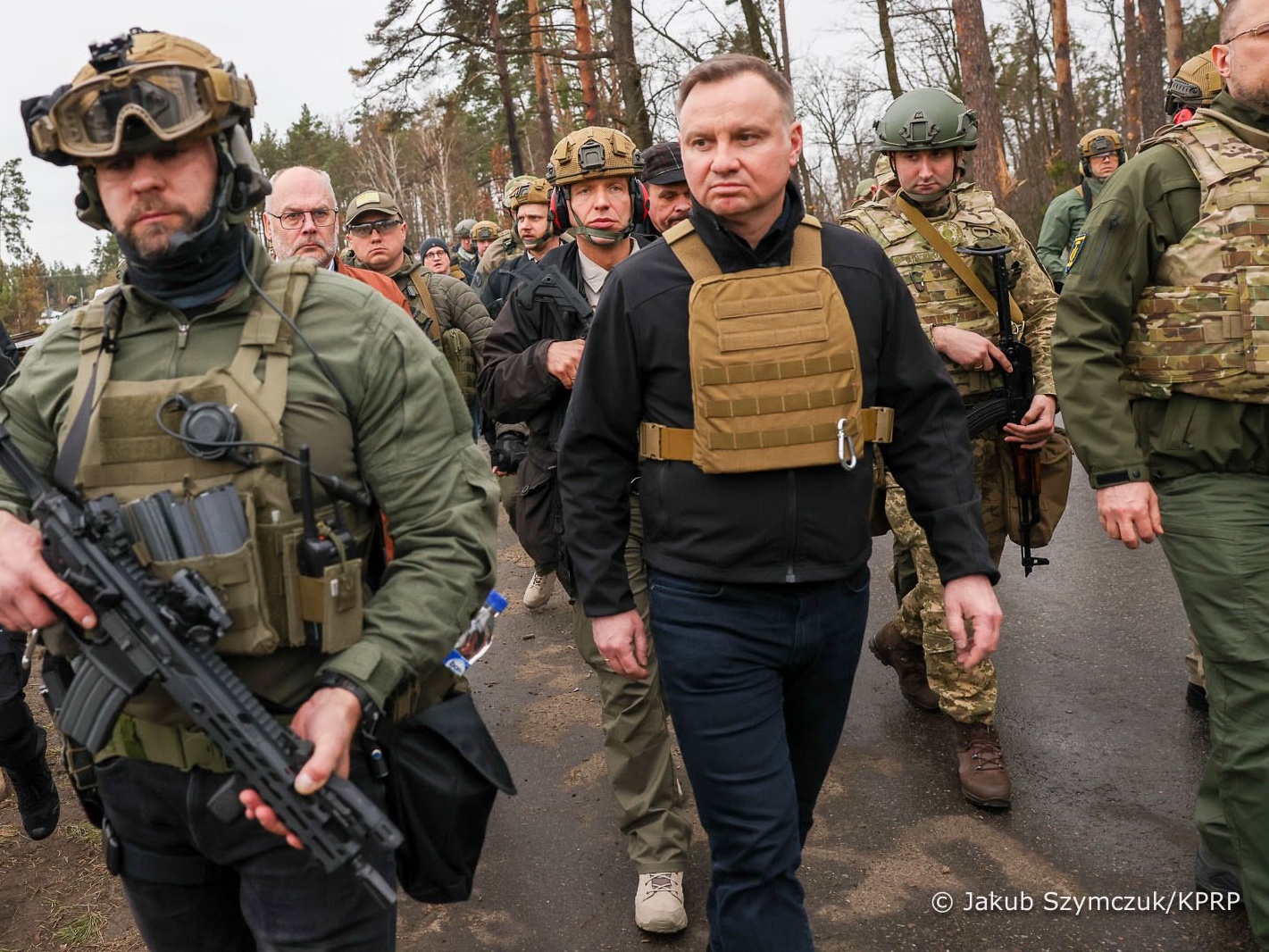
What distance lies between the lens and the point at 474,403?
251 inches

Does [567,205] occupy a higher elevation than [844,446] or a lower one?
higher

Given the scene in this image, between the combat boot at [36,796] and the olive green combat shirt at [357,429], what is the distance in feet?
8.97

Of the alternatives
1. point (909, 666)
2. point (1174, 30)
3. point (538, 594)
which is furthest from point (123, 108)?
point (1174, 30)

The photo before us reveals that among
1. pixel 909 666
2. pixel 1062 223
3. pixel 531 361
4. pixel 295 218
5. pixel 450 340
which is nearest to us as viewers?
pixel 531 361

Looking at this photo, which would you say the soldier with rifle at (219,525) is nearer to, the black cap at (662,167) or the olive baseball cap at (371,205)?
the black cap at (662,167)

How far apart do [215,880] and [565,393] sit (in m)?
2.08

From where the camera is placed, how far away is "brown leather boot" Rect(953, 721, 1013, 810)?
12.6ft

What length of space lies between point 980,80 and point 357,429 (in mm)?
12762

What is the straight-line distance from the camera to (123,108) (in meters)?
1.87

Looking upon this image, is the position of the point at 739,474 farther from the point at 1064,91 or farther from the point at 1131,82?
the point at 1131,82

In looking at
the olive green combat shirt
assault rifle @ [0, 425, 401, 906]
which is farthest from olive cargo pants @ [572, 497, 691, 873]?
assault rifle @ [0, 425, 401, 906]

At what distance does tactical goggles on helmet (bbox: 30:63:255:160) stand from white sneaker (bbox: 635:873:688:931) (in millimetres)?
2540

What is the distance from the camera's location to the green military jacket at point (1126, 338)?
10.1 feet

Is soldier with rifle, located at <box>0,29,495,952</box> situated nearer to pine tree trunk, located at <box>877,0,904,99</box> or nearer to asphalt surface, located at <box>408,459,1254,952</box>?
asphalt surface, located at <box>408,459,1254,952</box>
